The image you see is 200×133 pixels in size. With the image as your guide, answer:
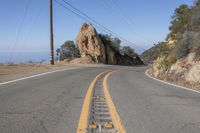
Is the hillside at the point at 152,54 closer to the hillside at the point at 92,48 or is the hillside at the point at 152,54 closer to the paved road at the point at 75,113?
the hillside at the point at 92,48

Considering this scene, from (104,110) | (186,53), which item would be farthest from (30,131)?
(186,53)

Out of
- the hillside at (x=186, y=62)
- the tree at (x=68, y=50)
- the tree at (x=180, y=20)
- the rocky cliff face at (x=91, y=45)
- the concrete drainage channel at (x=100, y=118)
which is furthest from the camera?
the tree at (x=68, y=50)

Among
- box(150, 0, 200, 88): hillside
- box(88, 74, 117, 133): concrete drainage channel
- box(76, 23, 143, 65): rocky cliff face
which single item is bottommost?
box(88, 74, 117, 133): concrete drainage channel

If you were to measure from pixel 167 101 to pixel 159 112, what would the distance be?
2.20 m

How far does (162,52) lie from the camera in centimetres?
3500

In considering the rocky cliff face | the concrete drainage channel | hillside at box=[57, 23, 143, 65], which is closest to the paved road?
the concrete drainage channel

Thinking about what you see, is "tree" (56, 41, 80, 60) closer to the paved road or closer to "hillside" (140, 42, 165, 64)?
"hillside" (140, 42, 165, 64)

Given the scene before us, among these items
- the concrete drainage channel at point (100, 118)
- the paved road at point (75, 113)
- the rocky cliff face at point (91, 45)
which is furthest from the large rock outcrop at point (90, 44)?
the concrete drainage channel at point (100, 118)

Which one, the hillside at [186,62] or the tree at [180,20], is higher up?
the tree at [180,20]

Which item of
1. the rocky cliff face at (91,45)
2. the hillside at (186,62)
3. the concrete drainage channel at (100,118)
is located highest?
the rocky cliff face at (91,45)

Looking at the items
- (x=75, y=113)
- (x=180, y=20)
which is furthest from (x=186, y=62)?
(x=180, y=20)

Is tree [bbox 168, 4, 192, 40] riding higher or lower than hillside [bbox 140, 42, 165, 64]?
higher

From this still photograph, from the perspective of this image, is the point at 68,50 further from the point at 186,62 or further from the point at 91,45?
the point at 186,62

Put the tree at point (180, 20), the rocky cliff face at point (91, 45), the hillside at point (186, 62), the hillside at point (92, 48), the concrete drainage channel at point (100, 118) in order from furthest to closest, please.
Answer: the rocky cliff face at point (91, 45), the hillside at point (92, 48), the tree at point (180, 20), the hillside at point (186, 62), the concrete drainage channel at point (100, 118)
